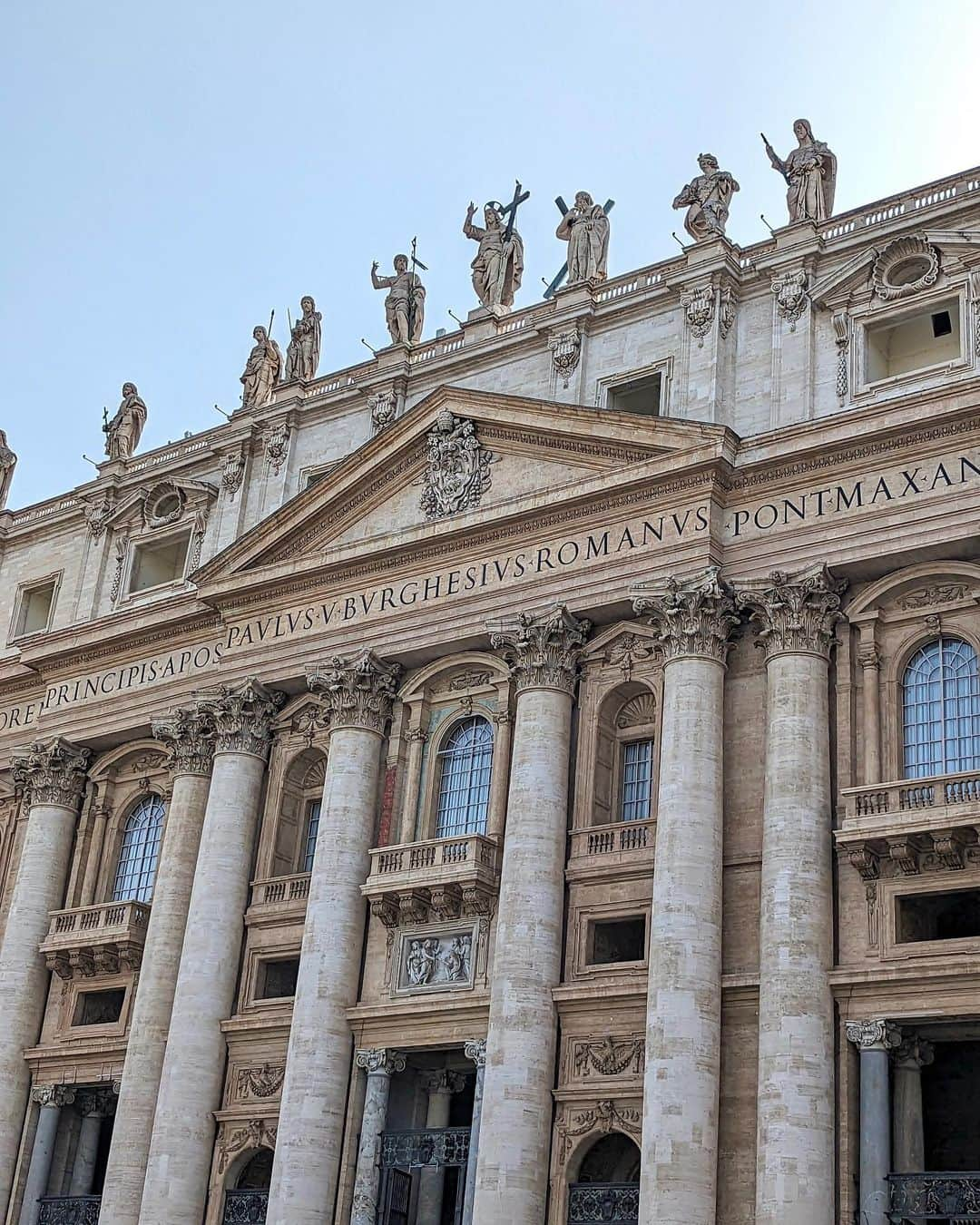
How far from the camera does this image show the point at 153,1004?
1378 inches

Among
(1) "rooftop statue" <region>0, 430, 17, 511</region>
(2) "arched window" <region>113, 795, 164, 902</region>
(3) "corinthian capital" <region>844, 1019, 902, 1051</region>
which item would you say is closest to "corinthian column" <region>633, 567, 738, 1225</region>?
(3) "corinthian capital" <region>844, 1019, 902, 1051</region>

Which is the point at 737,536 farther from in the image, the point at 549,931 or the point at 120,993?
the point at 120,993

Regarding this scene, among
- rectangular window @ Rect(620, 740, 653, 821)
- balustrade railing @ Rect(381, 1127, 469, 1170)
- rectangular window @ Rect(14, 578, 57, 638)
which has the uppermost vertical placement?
rectangular window @ Rect(14, 578, 57, 638)

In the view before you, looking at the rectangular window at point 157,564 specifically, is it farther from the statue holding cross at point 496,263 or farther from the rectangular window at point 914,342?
the rectangular window at point 914,342

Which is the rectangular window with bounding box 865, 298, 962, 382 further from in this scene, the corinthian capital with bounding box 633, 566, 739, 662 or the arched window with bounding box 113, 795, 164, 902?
the arched window with bounding box 113, 795, 164, 902

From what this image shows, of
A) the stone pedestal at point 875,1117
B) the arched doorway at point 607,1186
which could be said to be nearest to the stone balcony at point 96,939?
the arched doorway at point 607,1186

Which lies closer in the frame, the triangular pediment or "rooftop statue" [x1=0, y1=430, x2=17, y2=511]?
the triangular pediment

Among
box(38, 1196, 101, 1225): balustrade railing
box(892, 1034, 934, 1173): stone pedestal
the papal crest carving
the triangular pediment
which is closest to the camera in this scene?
box(892, 1034, 934, 1173): stone pedestal

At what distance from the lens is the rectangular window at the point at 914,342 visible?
104ft

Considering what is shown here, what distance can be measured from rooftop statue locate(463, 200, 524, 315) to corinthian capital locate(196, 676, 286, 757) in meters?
9.63

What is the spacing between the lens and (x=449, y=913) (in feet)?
105

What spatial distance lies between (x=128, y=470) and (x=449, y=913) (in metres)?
17.5

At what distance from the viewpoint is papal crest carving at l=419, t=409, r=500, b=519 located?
35469 millimetres

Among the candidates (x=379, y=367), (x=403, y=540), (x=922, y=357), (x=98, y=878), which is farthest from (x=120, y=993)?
(x=922, y=357)
